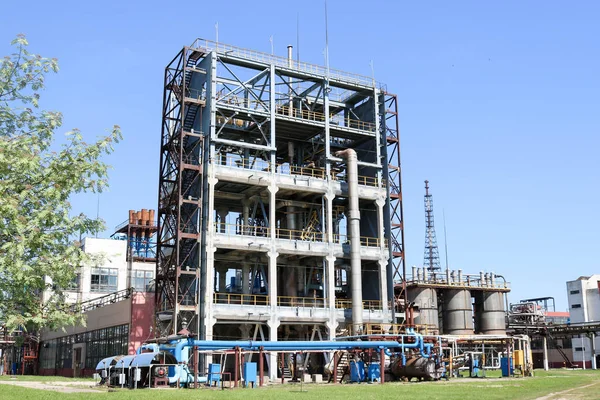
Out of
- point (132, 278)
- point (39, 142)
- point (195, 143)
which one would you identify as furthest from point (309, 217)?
point (39, 142)

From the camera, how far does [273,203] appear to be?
57.8 metres

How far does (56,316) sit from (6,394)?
477 inches

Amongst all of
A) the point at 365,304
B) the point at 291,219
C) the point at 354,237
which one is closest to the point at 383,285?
the point at 365,304

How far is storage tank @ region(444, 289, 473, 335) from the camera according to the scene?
72.0m

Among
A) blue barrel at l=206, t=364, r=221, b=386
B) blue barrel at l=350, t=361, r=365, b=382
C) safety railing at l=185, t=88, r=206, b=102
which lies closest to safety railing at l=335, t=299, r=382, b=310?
blue barrel at l=350, t=361, r=365, b=382

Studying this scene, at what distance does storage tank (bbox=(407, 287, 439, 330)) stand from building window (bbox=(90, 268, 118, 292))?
1434 inches

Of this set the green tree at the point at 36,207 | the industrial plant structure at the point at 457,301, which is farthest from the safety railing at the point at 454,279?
the green tree at the point at 36,207

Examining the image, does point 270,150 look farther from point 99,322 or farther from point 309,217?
point 99,322

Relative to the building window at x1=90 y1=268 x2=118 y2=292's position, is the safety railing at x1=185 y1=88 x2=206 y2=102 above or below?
above

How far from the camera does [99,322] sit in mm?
61469

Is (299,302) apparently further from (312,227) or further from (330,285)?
(312,227)

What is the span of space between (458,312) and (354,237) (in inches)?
763

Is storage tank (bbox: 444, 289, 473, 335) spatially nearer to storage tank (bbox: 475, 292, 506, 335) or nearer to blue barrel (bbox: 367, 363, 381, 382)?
→ storage tank (bbox: 475, 292, 506, 335)

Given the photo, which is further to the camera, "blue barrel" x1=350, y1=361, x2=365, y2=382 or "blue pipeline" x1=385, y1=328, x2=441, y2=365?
"blue pipeline" x1=385, y1=328, x2=441, y2=365
